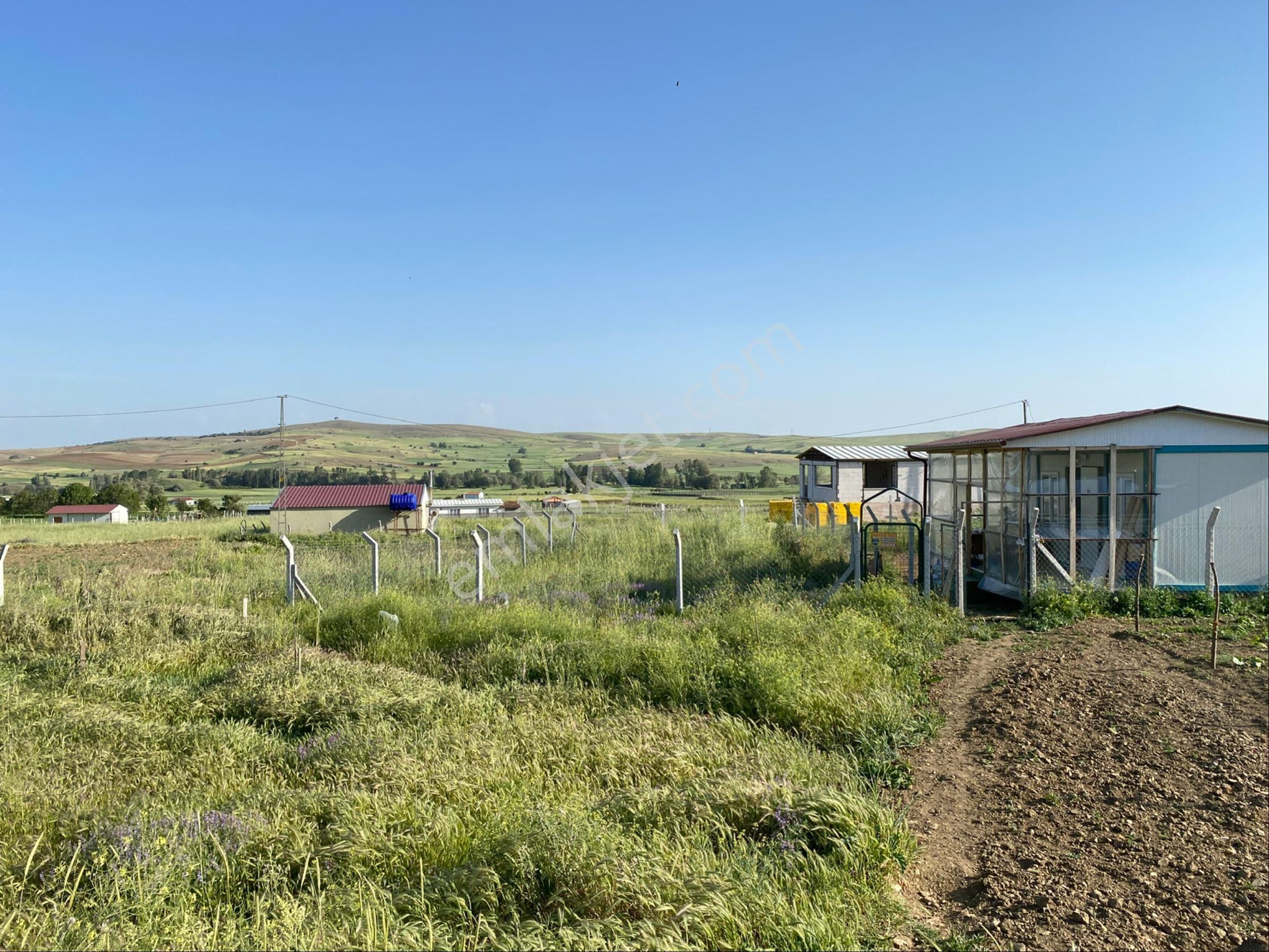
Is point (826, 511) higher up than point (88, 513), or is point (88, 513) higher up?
point (826, 511)

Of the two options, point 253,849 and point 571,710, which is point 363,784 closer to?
point 253,849

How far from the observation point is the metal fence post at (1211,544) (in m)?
9.98

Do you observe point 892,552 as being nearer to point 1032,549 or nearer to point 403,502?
point 1032,549

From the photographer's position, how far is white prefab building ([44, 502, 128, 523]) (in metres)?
46.3

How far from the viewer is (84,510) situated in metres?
47.2

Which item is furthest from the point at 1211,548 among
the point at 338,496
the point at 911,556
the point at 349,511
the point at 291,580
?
the point at 338,496

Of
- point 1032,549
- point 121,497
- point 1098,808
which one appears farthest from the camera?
point 121,497

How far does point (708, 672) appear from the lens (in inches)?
300

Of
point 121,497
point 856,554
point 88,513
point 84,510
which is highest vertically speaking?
point 856,554

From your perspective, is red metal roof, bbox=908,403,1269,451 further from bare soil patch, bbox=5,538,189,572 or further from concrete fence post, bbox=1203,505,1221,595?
bare soil patch, bbox=5,538,189,572

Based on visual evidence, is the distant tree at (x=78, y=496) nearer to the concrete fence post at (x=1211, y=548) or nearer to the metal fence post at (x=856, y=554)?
the metal fence post at (x=856, y=554)

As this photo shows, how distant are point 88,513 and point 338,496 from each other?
23.4 metres

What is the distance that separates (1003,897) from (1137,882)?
72 centimetres

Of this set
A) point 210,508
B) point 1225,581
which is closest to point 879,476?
point 1225,581
